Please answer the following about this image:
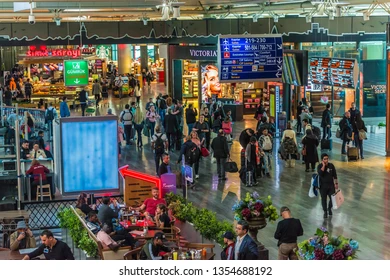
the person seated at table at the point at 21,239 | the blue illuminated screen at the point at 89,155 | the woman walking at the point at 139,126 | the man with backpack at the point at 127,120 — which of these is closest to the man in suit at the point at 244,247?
the person seated at table at the point at 21,239

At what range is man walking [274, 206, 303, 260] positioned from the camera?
37.0 feet

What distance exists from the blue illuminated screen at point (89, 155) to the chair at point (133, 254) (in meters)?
1.89

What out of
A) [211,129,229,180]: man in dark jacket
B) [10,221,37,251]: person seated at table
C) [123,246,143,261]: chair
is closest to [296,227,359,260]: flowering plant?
[123,246,143,261]: chair

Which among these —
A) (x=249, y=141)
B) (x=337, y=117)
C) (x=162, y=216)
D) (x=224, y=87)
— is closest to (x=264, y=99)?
(x=224, y=87)

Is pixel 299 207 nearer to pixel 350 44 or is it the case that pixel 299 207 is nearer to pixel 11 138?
pixel 11 138

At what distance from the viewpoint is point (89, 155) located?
514 inches

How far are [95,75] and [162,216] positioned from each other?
1406 inches

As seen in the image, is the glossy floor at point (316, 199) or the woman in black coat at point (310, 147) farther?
the woman in black coat at point (310, 147)

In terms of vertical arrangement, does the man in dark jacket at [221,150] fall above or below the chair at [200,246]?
above

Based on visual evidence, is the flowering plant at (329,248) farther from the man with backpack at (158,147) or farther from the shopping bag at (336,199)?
the man with backpack at (158,147)

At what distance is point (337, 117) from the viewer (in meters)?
28.7

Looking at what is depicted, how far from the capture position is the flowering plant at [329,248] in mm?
9453

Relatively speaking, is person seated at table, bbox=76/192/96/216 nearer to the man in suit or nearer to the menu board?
the man in suit

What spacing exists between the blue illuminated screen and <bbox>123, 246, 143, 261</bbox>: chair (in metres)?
1.89
